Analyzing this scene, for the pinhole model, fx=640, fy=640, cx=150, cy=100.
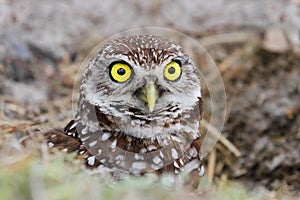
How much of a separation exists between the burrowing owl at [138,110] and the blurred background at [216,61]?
65 centimetres

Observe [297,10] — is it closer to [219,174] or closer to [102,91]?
[219,174]

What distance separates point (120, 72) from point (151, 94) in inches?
9.9

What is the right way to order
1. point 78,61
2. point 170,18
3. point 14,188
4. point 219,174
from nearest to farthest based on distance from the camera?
point 14,188 < point 219,174 < point 78,61 < point 170,18

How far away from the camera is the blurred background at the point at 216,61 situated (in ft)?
16.7

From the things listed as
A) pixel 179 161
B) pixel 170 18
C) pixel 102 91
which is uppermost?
pixel 170 18

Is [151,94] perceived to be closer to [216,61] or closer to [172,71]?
[172,71]

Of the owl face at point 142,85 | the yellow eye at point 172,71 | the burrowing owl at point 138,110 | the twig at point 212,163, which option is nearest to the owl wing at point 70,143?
the burrowing owl at point 138,110

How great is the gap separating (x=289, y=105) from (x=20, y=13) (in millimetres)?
2957

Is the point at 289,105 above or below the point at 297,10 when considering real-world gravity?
below

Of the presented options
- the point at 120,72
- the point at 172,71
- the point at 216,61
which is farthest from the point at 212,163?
the point at 120,72

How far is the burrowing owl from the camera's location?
331 cm

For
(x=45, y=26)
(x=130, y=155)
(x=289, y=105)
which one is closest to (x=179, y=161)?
(x=130, y=155)

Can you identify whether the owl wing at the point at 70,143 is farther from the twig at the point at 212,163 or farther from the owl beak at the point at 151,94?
the twig at the point at 212,163

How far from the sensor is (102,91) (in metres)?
3.43
